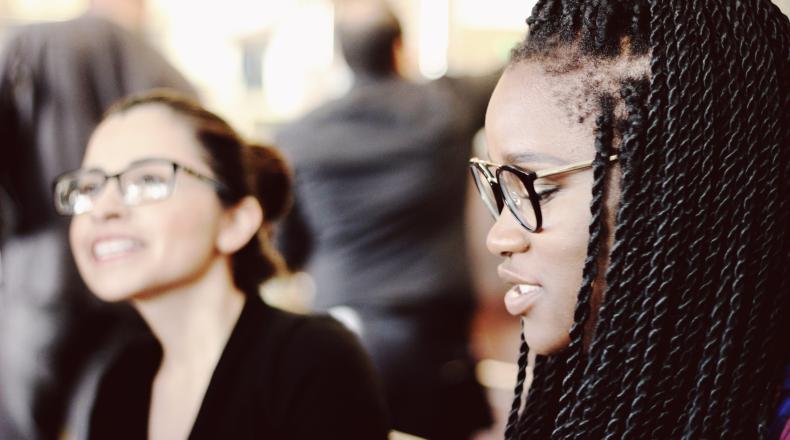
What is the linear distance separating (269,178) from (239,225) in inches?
4.1

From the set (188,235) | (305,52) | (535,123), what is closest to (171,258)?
(188,235)

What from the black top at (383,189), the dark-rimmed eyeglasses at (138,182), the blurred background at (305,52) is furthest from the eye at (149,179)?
the black top at (383,189)

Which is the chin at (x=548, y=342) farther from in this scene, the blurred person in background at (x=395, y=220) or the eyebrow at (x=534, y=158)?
the blurred person in background at (x=395, y=220)

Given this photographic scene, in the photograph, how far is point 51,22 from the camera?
1449mm

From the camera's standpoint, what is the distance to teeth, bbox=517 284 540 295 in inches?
Result: 39.1

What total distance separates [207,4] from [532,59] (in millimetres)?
1809

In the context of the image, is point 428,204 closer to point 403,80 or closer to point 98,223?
point 403,80

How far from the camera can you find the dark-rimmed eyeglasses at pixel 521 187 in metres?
0.94

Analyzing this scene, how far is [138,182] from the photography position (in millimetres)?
1220

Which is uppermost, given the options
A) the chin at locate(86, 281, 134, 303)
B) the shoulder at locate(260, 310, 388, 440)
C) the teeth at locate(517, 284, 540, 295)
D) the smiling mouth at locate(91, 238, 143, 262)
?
the teeth at locate(517, 284, 540, 295)

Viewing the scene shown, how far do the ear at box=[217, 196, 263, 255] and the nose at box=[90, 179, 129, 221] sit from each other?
15 cm

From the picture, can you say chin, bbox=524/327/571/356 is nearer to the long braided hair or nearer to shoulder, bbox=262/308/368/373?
the long braided hair

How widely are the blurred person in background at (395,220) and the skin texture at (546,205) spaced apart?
2.47 feet

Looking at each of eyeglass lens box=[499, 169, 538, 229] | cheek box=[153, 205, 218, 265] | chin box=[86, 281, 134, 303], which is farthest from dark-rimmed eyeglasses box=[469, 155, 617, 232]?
chin box=[86, 281, 134, 303]
